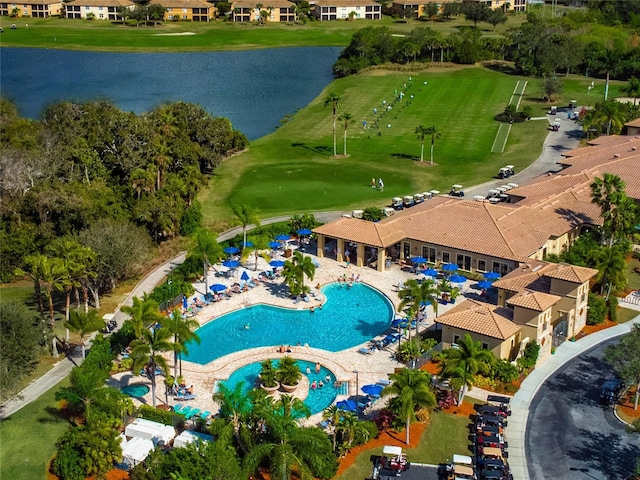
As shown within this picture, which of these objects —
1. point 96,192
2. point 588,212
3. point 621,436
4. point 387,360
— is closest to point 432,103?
point 588,212

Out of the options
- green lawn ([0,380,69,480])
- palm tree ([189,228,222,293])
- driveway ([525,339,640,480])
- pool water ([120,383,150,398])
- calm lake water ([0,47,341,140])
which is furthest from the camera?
calm lake water ([0,47,341,140])

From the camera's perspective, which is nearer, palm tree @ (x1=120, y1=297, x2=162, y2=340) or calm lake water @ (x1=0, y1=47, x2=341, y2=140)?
palm tree @ (x1=120, y1=297, x2=162, y2=340)

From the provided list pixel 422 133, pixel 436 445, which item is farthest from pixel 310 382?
pixel 422 133

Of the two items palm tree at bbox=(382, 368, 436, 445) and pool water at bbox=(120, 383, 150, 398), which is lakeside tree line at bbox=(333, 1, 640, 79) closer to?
palm tree at bbox=(382, 368, 436, 445)

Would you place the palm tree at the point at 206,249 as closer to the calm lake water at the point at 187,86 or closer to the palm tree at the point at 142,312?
the palm tree at the point at 142,312

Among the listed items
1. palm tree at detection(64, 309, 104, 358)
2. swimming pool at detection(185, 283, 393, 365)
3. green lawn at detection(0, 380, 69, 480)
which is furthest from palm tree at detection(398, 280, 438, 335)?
green lawn at detection(0, 380, 69, 480)
